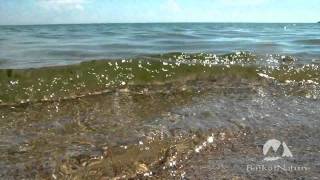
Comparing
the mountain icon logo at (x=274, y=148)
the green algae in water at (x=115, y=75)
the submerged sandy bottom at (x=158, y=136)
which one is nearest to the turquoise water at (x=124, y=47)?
the green algae in water at (x=115, y=75)

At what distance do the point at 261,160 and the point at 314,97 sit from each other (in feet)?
14.1

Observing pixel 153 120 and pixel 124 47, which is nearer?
pixel 153 120

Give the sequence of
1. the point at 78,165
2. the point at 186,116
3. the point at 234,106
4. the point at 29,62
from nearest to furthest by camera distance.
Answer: the point at 78,165 < the point at 186,116 < the point at 234,106 < the point at 29,62

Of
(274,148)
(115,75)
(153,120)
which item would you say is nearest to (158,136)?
(153,120)

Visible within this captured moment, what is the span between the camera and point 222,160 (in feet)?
16.8

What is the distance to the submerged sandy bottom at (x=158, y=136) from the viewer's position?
4789 millimetres

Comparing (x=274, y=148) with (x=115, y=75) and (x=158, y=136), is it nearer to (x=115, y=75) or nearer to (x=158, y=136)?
(x=158, y=136)

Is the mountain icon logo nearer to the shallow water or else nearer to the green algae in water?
the shallow water

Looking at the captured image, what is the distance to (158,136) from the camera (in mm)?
5840

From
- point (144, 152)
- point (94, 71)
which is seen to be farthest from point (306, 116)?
point (94, 71)

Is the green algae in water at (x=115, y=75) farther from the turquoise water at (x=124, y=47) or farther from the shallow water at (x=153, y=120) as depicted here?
the turquoise water at (x=124, y=47)

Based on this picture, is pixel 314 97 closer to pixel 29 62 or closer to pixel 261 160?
pixel 261 160

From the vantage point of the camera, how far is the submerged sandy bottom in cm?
479

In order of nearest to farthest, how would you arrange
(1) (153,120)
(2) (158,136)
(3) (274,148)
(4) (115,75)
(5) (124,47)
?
(3) (274,148) → (2) (158,136) → (1) (153,120) → (4) (115,75) → (5) (124,47)
